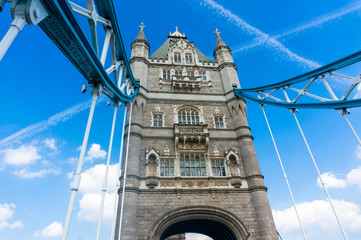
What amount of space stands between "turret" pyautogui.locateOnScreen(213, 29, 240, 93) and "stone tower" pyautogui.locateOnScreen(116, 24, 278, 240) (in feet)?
0.45

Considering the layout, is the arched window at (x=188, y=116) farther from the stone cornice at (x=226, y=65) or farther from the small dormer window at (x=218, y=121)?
the stone cornice at (x=226, y=65)

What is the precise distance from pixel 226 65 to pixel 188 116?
7456 millimetres

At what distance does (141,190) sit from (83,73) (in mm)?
8982

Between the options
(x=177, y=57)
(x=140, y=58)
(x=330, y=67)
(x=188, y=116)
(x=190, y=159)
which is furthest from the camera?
(x=177, y=57)

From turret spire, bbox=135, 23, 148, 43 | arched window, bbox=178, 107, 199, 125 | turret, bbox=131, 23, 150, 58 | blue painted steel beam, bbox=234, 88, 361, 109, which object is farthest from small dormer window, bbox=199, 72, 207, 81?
blue painted steel beam, bbox=234, 88, 361, 109

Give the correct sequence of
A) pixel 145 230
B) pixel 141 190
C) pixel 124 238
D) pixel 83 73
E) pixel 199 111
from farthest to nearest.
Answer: pixel 199 111 → pixel 141 190 → pixel 145 230 → pixel 124 238 → pixel 83 73

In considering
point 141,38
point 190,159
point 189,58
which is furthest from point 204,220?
point 141,38

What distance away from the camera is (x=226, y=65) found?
2209cm

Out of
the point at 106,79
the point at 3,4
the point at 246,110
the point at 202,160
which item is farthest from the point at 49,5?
the point at 246,110

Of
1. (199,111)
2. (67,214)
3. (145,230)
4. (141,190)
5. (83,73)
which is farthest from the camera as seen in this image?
(199,111)

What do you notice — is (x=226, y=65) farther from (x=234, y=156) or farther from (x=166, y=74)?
(x=234, y=156)

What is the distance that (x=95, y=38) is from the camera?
811 centimetres

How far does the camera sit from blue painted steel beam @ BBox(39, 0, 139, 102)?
6012 millimetres

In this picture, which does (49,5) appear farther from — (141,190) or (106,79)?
(141,190)
